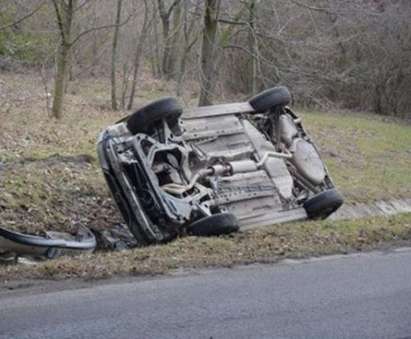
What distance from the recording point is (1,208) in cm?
1051

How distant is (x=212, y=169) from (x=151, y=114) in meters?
1.13

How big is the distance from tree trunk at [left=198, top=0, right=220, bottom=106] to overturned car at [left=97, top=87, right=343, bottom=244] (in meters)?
5.14

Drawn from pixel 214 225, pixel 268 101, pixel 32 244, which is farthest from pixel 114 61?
pixel 32 244

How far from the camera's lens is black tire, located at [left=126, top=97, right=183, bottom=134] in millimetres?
10281

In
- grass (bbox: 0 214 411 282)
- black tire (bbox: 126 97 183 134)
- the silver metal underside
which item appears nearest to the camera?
grass (bbox: 0 214 411 282)

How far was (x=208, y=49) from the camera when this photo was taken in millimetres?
16891

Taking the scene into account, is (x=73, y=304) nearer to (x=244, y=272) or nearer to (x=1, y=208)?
(x=244, y=272)

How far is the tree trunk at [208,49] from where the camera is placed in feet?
54.2

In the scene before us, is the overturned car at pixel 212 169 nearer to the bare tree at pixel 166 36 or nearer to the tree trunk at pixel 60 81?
the tree trunk at pixel 60 81

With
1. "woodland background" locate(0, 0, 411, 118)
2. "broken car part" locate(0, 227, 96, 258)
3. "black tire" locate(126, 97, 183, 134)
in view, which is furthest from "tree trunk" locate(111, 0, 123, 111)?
"broken car part" locate(0, 227, 96, 258)

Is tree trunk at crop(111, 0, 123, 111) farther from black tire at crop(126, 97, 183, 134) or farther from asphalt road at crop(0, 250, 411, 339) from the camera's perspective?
asphalt road at crop(0, 250, 411, 339)

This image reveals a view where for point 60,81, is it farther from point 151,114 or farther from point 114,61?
point 151,114

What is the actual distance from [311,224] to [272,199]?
2.67 feet

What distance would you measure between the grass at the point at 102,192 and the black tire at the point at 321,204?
62cm
